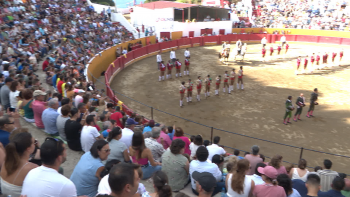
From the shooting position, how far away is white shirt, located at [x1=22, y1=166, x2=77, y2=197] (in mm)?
3275

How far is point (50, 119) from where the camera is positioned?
7016 mm

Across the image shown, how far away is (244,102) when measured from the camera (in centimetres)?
1605

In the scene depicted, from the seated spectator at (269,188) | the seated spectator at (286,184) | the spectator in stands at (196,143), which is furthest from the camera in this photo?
the spectator in stands at (196,143)

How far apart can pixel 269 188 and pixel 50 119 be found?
5.33 metres

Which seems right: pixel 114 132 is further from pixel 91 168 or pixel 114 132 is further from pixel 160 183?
pixel 160 183

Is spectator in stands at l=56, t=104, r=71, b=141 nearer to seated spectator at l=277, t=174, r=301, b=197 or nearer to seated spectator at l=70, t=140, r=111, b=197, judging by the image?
seated spectator at l=70, t=140, r=111, b=197

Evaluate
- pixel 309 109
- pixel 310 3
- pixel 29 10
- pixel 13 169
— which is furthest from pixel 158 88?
pixel 310 3

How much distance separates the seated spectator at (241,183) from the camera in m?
4.57

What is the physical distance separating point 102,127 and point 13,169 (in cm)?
360

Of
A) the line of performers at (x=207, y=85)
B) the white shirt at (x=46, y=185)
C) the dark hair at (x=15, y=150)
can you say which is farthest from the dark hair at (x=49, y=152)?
the line of performers at (x=207, y=85)

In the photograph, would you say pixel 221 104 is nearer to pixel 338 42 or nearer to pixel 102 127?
pixel 102 127

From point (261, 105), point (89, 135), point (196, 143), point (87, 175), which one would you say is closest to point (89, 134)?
point (89, 135)

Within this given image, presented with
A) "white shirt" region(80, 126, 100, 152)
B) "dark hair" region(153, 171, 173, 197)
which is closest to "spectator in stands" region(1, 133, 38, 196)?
"dark hair" region(153, 171, 173, 197)

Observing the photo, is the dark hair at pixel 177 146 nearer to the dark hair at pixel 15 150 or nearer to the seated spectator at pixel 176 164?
the seated spectator at pixel 176 164
